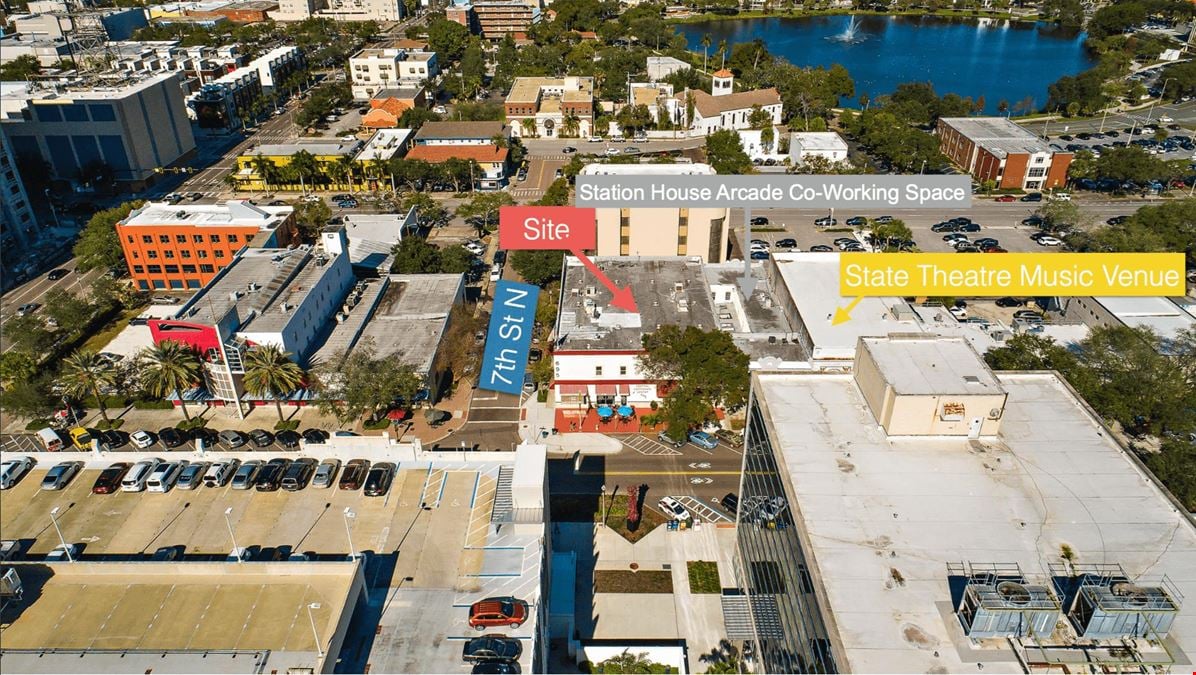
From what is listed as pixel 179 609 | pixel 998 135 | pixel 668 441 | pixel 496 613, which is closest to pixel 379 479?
pixel 496 613

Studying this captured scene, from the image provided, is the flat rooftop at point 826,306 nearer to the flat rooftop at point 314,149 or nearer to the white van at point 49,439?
the white van at point 49,439

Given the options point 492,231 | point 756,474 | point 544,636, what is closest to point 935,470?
point 756,474

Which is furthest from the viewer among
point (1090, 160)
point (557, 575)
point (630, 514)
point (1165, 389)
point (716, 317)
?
point (1090, 160)

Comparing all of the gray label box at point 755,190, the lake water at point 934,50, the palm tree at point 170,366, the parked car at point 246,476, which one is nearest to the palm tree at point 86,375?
the palm tree at point 170,366

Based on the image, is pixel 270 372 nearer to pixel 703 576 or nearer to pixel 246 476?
pixel 246 476

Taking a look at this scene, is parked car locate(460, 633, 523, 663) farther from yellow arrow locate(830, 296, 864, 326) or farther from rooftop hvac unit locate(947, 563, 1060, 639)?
yellow arrow locate(830, 296, 864, 326)

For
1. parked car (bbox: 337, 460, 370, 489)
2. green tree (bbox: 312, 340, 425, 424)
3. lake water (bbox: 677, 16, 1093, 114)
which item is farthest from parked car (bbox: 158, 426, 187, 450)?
lake water (bbox: 677, 16, 1093, 114)

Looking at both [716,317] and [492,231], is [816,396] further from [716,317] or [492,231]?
[492,231]
